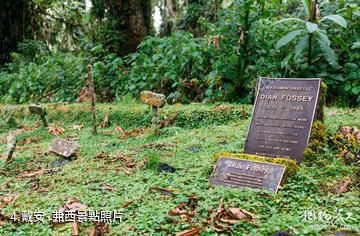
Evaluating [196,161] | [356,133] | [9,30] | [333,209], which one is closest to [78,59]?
[9,30]

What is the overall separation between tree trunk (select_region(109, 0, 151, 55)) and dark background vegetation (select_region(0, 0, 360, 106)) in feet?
0.08

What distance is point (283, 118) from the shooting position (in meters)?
4.32

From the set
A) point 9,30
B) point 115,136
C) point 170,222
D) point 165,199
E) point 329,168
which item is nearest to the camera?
point 170,222

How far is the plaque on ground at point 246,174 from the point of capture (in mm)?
3717

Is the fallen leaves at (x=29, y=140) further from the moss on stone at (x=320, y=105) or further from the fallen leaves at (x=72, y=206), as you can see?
the moss on stone at (x=320, y=105)

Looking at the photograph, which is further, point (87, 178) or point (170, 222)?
point (87, 178)

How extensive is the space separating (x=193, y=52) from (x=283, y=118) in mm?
4011

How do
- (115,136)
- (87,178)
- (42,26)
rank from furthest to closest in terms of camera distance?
(42,26) < (115,136) < (87,178)

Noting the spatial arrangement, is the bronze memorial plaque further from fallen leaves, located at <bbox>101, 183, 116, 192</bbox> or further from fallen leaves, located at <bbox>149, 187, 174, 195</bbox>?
fallen leaves, located at <bbox>101, 183, 116, 192</bbox>

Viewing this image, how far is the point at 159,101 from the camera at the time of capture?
19.4 feet

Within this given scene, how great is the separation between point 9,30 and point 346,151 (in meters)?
11.1

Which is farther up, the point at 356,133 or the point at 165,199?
the point at 356,133

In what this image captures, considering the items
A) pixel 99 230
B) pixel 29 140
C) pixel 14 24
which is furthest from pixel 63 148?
pixel 14 24

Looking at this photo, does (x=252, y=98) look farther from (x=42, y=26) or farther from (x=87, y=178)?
(x=42, y=26)
